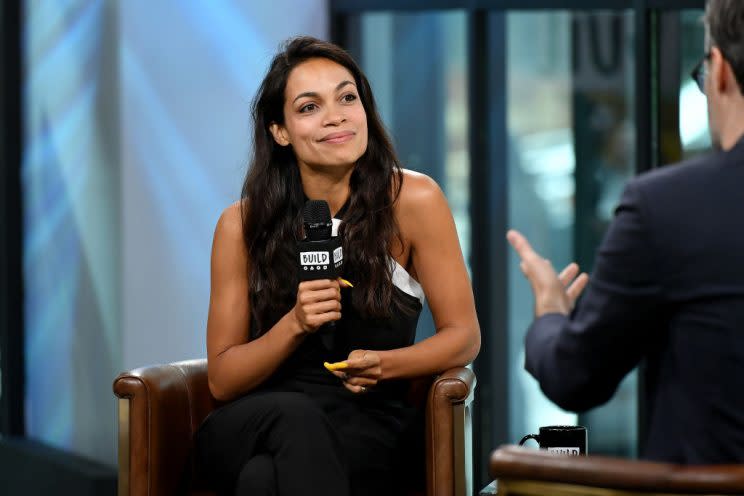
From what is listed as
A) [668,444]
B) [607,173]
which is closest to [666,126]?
[607,173]

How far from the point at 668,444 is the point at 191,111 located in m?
3.25

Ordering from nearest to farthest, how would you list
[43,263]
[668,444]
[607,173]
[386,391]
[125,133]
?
[668,444]
[386,391]
[125,133]
[607,173]
[43,263]

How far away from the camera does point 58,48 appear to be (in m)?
4.95

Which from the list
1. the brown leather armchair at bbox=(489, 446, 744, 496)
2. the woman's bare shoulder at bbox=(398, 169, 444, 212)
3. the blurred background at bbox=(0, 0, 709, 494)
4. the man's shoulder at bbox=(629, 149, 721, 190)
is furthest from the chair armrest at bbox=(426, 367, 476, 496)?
the blurred background at bbox=(0, 0, 709, 494)

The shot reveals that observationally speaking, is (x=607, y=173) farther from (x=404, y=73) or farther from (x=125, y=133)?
(x=125, y=133)

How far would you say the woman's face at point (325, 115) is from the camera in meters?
3.02

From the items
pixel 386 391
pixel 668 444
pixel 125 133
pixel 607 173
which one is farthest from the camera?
pixel 607 173

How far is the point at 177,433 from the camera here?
301 centimetres

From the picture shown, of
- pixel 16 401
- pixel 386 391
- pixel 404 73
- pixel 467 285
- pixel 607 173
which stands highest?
pixel 404 73

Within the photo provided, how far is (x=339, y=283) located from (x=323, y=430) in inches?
13.4

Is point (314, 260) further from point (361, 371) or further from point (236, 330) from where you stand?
point (236, 330)

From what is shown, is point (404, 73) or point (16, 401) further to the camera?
point (16, 401)

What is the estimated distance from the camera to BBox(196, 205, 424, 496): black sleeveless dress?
2.62 m

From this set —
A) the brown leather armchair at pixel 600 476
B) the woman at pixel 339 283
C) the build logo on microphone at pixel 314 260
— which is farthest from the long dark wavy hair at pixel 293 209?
the brown leather armchair at pixel 600 476
